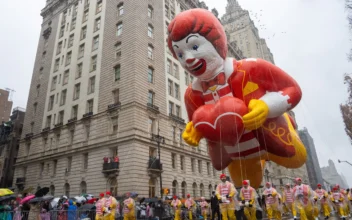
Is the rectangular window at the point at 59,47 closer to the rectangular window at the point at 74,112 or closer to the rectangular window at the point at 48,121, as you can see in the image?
the rectangular window at the point at 48,121

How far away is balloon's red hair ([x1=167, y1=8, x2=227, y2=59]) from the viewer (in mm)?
4754

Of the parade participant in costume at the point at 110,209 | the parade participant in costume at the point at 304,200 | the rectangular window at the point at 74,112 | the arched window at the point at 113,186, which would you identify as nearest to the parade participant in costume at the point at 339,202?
the parade participant in costume at the point at 304,200

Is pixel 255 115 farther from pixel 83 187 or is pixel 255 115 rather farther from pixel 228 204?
pixel 83 187

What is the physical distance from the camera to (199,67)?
483cm

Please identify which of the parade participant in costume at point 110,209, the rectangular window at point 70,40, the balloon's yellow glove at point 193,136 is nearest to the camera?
Answer: the balloon's yellow glove at point 193,136

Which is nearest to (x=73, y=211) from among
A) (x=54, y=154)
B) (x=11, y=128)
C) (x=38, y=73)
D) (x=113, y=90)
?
(x=113, y=90)

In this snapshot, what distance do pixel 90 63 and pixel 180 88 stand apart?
35.3 ft

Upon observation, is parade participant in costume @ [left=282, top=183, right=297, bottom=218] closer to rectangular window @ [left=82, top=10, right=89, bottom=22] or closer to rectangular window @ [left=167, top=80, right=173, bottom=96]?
rectangular window @ [left=167, top=80, right=173, bottom=96]

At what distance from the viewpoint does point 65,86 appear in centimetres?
3128

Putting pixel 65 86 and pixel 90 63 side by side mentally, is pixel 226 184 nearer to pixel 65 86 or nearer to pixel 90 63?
pixel 90 63

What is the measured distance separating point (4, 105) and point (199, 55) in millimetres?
67429

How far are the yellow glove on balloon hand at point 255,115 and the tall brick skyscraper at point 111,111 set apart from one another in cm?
1745

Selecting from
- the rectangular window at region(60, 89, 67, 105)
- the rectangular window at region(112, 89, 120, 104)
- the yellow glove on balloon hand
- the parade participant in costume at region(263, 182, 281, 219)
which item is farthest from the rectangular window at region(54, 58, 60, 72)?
the yellow glove on balloon hand

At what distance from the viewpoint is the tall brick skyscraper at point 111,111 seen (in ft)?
74.1
